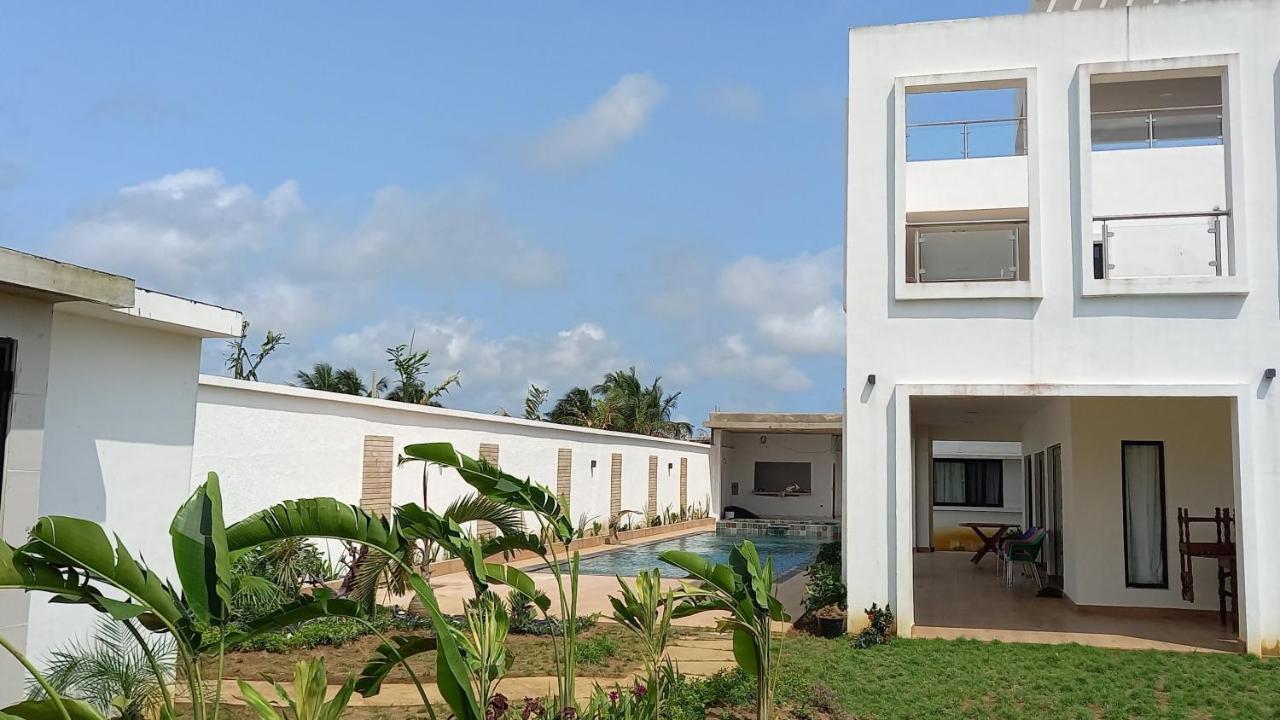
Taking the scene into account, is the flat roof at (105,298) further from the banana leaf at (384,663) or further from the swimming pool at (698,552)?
the swimming pool at (698,552)

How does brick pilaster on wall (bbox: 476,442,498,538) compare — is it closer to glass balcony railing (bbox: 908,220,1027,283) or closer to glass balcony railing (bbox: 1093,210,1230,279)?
glass balcony railing (bbox: 908,220,1027,283)

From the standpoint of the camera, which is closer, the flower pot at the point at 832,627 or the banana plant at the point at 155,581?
the banana plant at the point at 155,581

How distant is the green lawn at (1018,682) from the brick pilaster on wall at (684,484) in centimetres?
2228

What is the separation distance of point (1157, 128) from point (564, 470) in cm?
1491

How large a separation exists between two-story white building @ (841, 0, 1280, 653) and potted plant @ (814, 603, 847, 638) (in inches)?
10.4

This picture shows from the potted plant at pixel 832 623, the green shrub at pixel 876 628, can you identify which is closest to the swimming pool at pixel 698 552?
the potted plant at pixel 832 623

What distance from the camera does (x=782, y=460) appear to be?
121 ft

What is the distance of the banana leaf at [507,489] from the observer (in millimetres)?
5715

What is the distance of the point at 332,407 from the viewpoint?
50.1ft

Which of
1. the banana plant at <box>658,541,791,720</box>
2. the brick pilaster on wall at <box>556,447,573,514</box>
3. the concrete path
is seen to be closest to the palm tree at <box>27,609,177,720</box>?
the concrete path

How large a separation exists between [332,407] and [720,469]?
21.8 meters

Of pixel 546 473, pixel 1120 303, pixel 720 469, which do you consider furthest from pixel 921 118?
pixel 720 469

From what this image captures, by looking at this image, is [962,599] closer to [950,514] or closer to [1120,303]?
[1120,303]

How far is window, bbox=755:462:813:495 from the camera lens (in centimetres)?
3650
